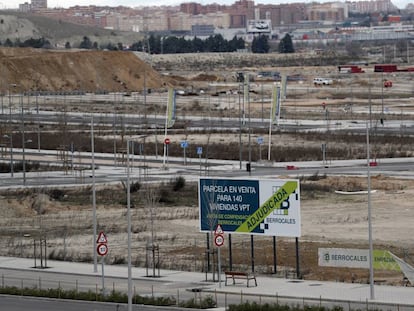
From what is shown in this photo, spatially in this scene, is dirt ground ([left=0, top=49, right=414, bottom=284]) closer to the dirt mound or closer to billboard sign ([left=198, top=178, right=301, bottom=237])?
billboard sign ([left=198, top=178, right=301, bottom=237])

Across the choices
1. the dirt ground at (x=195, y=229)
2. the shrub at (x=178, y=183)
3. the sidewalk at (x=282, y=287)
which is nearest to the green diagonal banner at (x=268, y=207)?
the sidewalk at (x=282, y=287)

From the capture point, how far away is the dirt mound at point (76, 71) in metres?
177

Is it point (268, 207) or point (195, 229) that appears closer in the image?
point (268, 207)

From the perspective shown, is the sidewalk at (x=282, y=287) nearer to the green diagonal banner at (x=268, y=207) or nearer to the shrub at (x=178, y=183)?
the green diagonal banner at (x=268, y=207)

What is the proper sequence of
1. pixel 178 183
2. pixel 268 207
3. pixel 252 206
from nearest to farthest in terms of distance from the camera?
pixel 268 207 → pixel 252 206 → pixel 178 183

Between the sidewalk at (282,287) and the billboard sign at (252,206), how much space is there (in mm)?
1947

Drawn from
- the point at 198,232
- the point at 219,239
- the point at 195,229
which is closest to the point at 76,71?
the point at 195,229

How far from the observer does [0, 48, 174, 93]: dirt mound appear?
17725 centimetres

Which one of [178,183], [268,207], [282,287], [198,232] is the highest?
[268,207]

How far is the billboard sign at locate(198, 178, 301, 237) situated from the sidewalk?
195 centimetres

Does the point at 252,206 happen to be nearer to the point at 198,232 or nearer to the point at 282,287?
the point at 282,287

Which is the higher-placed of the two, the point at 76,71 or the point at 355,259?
the point at 76,71

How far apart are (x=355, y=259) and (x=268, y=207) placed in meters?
3.81

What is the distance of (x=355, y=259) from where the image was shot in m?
45.2
